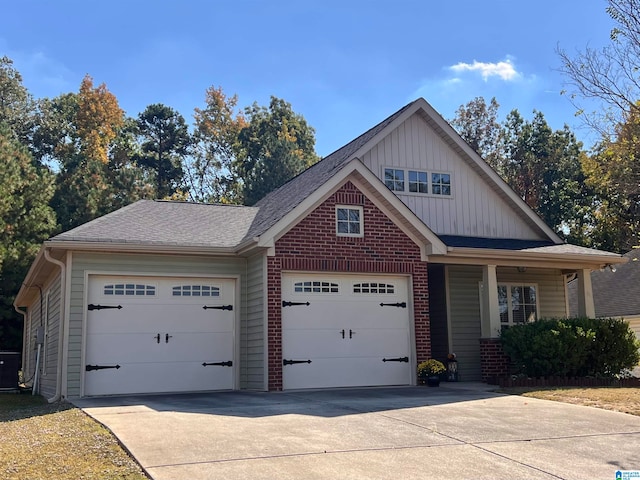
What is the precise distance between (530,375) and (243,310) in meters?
5.89

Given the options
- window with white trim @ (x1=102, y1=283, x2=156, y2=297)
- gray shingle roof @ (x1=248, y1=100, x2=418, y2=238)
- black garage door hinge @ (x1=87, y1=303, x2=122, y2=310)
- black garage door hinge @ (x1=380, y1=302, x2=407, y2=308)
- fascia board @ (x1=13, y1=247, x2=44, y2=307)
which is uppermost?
gray shingle roof @ (x1=248, y1=100, x2=418, y2=238)

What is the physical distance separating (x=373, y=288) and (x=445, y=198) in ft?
13.3

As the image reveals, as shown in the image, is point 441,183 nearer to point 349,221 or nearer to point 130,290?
point 349,221

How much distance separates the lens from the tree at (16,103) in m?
41.5

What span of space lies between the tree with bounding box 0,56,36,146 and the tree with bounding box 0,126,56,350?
13982mm

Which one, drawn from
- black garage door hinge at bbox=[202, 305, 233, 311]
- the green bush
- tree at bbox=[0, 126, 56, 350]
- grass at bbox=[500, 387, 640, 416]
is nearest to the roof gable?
black garage door hinge at bbox=[202, 305, 233, 311]

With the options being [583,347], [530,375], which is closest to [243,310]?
[530,375]

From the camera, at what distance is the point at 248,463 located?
6.04m

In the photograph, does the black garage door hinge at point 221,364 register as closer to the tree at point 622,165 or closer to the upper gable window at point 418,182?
the upper gable window at point 418,182

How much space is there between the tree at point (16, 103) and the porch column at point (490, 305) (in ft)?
113

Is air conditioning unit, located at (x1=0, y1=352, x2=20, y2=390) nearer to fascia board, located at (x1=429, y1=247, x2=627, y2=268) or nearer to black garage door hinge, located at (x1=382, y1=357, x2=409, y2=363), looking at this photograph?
black garage door hinge, located at (x1=382, y1=357, x2=409, y2=363)

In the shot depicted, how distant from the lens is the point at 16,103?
43.0 meters

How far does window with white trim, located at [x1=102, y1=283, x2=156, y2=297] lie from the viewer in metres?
12.8

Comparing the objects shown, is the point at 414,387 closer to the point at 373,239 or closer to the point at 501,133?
the point at 373,239
